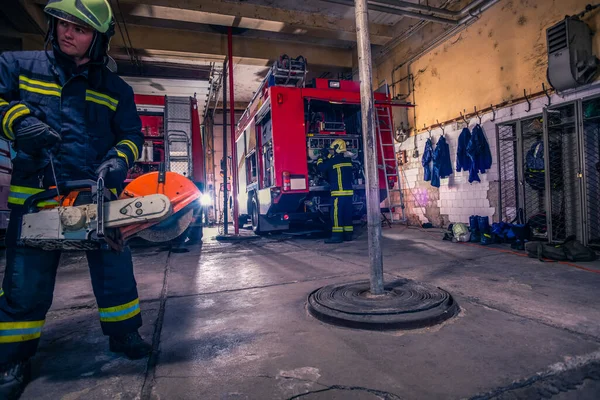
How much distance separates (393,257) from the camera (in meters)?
4.25

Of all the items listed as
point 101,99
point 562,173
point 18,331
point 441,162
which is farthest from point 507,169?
point 18,331

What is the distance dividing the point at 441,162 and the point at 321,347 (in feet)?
22.7

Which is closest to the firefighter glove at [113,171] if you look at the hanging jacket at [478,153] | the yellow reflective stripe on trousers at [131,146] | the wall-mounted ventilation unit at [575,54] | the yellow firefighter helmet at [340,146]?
the yellow reflective stripe on trousers at [131,146]

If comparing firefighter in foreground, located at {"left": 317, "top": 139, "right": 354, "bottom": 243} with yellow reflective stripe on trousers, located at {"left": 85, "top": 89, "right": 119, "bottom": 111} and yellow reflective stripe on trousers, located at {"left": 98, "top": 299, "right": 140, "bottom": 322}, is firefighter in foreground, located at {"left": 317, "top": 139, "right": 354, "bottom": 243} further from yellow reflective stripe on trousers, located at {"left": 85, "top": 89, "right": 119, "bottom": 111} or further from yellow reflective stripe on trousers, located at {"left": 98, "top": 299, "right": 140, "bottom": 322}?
yellow reflective stripe on trousers, located at {"left": 98, "top": 299, "right": 140, "bottom": 322}

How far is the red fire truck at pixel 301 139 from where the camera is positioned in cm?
596

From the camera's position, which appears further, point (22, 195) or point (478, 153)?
point (478, 153)

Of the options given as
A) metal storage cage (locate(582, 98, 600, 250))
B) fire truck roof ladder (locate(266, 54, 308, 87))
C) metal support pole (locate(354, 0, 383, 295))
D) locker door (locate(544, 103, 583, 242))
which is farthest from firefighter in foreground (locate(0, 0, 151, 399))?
metal storage cage (locate(582, 98, 600, 250))

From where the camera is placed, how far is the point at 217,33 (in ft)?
31.7

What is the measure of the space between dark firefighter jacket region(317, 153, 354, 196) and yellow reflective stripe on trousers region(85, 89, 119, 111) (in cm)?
427

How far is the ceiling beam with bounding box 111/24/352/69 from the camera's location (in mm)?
9039

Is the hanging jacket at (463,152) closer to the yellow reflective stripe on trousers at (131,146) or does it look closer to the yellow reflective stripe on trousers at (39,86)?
the yellow reflective stripe on trousers at (131,146)

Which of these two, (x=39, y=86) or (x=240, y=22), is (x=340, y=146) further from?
(x=240, y=22)

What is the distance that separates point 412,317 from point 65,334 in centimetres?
216

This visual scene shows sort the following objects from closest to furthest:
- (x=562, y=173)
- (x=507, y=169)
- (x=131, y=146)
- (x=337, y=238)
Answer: (x=131, y=146) < (x=562, y=173) < (x=337, y=238) < (x=507, y=169)
